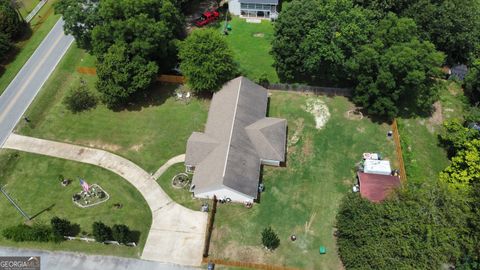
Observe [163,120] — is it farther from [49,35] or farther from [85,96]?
[49,35]

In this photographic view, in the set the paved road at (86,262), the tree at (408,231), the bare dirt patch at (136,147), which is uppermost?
the tree at (408,231)

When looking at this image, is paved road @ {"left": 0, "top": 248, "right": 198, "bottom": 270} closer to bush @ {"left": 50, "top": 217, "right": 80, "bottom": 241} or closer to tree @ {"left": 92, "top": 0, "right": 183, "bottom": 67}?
bush @ {"left": 50, "top": 217, "right": 80, "bottom": 241}

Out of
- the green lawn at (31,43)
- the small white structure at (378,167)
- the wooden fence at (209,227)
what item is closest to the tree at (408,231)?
the small white structure at (378,167)

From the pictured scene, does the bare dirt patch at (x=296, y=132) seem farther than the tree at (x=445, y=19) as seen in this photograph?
No

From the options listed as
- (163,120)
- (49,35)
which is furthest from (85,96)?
(49,35)

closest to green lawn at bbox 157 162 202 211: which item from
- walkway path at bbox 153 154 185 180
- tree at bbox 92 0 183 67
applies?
walkway path at bbox 153 154 185 180

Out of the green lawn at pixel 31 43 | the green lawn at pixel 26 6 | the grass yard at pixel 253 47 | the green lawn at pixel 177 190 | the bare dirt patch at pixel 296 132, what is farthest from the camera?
the green lawn at pixel 26 6

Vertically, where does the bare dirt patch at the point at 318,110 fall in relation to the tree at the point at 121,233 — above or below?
above

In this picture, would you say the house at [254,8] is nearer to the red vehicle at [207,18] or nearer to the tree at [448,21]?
the red vehicle at [207,18]
